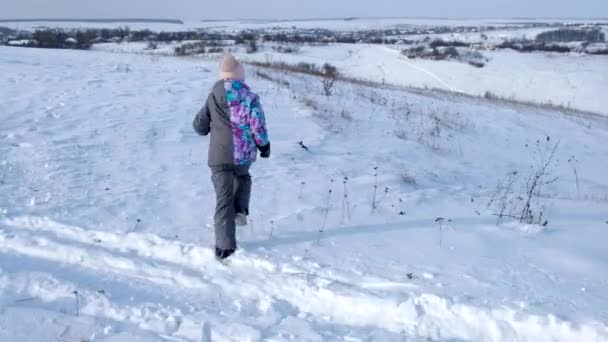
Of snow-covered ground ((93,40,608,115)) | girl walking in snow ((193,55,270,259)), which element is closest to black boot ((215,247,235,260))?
girl walking in snow ((193,55,270,259))

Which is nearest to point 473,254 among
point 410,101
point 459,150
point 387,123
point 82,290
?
point 82,290

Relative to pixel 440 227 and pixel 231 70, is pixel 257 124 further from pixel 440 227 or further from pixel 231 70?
pixel 440 227

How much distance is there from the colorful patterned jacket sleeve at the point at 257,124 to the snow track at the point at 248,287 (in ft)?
3.42

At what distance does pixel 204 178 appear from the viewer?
6.84 metres

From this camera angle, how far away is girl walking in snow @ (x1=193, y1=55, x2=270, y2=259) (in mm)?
4359

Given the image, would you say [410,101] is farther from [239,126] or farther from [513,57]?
[513,57]

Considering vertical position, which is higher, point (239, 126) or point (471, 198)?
point (239, 126)

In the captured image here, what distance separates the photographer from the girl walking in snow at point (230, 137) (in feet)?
14.3

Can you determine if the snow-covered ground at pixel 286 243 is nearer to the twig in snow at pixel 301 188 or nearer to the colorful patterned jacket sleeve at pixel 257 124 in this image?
the twig in snow at pixel 301 188

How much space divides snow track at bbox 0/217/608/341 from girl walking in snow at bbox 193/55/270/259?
354 millimetres

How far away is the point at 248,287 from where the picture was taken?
4.16 m

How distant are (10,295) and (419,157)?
6858 millimetres

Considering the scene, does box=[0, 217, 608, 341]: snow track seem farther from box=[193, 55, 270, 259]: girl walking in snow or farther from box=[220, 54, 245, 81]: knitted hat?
box=[220, 54, 245, 81]: knitted hat

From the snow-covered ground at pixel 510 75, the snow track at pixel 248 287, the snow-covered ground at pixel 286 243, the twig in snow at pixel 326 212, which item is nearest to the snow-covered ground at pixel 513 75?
the snow-covered ground at pixel 510 75
